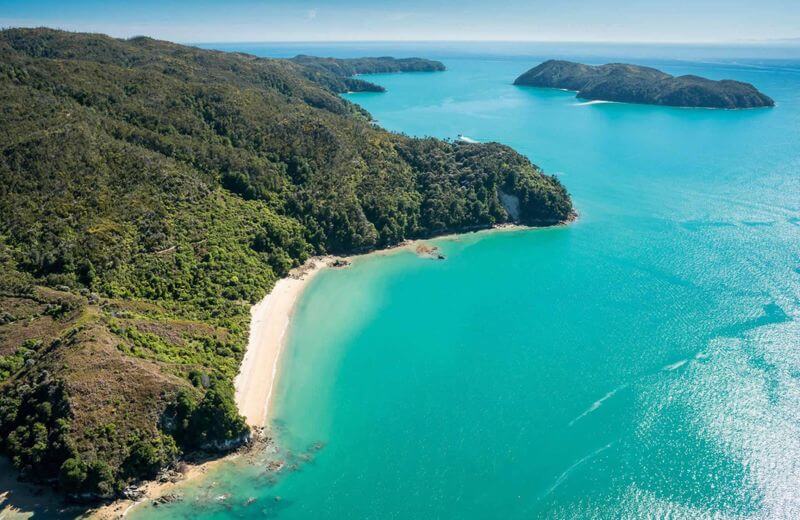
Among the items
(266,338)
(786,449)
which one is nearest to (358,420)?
(266,338)

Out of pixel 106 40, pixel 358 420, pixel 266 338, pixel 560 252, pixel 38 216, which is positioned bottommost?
pixel 358 420

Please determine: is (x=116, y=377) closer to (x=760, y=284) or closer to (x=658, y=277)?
(x=658, y=277)

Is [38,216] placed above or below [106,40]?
below

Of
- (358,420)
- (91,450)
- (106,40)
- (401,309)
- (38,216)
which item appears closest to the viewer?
(91,450)

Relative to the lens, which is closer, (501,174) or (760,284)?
(760,284)

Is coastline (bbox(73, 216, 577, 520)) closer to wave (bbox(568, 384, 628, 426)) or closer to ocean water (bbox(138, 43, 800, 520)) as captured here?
ocean water (bbox(138, 43, 800, 520))

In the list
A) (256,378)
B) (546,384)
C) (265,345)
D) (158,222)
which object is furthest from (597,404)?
(158,222)

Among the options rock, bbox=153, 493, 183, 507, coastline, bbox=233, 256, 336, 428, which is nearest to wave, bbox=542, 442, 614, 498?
coastline, bbox=233, 256, 336, 428

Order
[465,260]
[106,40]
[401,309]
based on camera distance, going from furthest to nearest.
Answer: [106,40], [465,260], [401,309]
